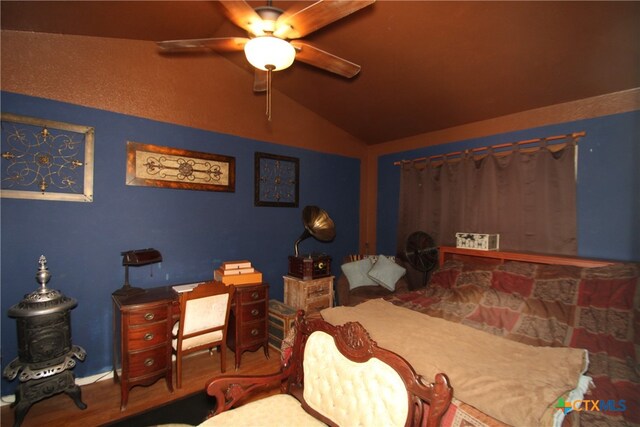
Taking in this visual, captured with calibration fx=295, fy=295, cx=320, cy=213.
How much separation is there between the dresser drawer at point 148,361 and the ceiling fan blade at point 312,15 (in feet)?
8.04

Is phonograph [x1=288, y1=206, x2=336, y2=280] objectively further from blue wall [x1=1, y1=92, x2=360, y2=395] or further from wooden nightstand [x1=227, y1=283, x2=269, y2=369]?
wooden nightstand [x1=227, y1=283, x2=269, y2=369]

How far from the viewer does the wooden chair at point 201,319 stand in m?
2.42

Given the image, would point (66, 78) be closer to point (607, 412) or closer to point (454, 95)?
point (454, 95)

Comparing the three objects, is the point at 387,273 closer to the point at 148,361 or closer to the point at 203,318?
the point at 203,318

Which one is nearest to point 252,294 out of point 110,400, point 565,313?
point 110,400

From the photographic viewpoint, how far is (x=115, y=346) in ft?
8.27

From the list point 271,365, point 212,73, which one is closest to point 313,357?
point 271,365

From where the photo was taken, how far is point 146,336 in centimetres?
229

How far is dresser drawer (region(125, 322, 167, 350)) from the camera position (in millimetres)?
2232

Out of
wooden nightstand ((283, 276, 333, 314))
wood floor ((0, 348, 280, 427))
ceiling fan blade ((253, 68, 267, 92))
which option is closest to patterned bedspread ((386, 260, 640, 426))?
wooden nightstand ((283, 276, 333, 314))

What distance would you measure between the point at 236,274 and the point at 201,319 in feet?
1.83

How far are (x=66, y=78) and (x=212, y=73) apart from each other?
4.19 feet

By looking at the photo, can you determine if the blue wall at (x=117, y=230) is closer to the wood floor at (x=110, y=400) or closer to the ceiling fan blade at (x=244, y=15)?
the wood floor at (x=110, y=400)

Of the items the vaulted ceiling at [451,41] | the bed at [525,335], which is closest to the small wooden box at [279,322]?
the bed at [525,335]
